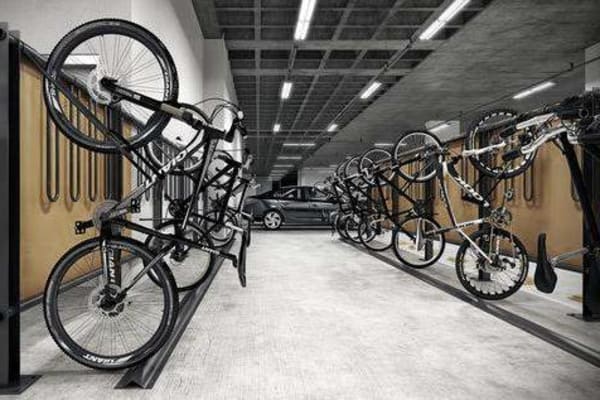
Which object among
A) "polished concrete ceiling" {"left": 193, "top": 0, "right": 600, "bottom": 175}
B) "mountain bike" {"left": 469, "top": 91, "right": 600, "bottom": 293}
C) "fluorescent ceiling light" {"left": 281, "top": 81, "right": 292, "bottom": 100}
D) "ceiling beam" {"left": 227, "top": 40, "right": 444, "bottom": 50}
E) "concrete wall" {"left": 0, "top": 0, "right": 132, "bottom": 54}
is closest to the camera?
"mountain bike" {"left": 469, "top": 91, "right": 600, "bottom": 293}

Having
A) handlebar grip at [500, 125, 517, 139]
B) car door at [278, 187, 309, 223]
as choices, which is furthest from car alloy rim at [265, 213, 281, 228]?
handlebar grip at [500, 125, 517, 139]

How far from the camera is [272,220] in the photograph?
11.2 metres

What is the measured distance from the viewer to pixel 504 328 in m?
2.59

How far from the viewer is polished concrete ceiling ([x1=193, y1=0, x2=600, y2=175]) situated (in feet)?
26.7

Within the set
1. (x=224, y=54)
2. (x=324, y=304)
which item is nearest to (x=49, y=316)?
(x=324, y=304)

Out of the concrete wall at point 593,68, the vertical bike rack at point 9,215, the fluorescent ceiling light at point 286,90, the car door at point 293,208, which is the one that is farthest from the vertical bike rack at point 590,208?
the fluorescent ceiling light at point 286,90

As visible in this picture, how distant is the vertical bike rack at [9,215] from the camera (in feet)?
5.44

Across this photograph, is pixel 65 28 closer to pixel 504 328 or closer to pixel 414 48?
pixel 504 328

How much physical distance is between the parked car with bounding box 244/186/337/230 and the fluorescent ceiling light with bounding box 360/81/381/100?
404 centimetres

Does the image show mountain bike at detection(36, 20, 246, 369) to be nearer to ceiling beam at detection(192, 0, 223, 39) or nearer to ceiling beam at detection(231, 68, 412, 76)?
ceiling beam at detection(192, 0, 223, 39)

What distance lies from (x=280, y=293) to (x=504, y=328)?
1.75 m

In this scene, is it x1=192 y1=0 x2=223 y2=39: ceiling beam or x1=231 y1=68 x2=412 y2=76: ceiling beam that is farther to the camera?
x1=231 y1=68 x2=412 y2=76: ceiling beam

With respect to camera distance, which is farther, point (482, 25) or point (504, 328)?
point (482, 25)

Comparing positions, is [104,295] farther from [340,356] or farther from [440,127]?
[440,127]
